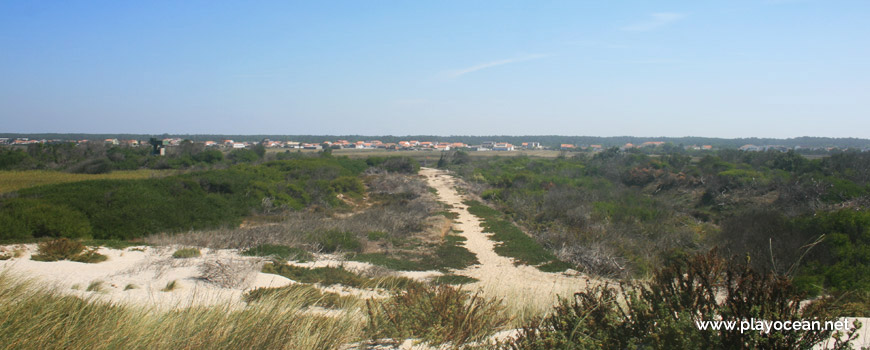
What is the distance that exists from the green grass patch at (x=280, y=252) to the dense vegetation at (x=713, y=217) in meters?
7.49

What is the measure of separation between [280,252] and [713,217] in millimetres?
19020

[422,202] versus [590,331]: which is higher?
[590,331]

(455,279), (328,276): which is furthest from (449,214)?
(328,276)

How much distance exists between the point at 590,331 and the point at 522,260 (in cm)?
1020

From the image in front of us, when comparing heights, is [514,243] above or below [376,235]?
below

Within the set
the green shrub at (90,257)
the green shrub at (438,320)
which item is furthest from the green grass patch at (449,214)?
the green shrub at (438,320)

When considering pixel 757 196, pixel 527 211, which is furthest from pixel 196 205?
pixel 757 196

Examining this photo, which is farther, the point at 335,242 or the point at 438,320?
the point at 335,242

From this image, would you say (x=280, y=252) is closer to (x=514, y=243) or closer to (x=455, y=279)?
(x=455, y=279)

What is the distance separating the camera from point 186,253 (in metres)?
10.8

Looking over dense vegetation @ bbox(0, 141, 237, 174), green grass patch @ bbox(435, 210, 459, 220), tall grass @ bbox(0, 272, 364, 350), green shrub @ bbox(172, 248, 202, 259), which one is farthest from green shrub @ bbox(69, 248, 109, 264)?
dense vegetation @ bbox(0, 141, 237, 174)

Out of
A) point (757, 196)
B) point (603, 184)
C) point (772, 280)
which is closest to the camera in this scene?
point (772, 280)

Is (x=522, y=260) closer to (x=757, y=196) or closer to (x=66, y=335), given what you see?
(x=66, y=335)

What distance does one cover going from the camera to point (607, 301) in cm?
377
